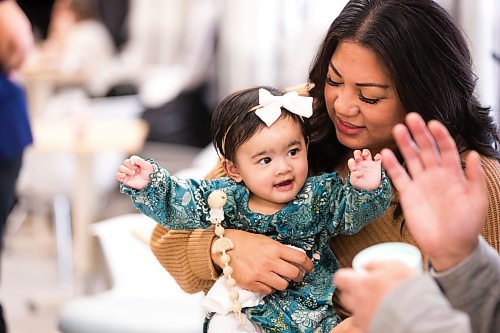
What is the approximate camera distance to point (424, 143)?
1.18 m

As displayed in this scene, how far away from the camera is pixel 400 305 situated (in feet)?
3.46

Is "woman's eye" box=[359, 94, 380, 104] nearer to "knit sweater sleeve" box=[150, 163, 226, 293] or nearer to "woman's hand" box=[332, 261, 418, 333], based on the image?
"knit sweater sleeve" box=[150, 163, 226, 293]

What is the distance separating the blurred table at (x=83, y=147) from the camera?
3.81 meters

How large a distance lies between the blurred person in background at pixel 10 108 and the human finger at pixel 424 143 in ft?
6.57

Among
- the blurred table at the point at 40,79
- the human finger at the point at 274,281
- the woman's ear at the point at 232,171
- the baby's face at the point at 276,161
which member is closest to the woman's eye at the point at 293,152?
the baby's face at the point at 276,161

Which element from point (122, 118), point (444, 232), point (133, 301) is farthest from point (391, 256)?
point (122, 118)

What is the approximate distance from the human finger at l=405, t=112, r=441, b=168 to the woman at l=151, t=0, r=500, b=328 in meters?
0.47

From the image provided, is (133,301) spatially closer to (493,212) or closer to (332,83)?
(332,83)

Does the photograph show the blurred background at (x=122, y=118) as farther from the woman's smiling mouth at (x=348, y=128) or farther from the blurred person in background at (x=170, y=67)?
the woman's smiling mouth at (x=348, y=128)

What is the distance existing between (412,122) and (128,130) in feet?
10.1

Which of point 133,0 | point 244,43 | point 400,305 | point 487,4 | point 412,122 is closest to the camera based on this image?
Answer: point 400,305

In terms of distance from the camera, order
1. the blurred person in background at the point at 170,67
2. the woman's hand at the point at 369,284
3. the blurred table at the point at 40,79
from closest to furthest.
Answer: the woman's hand at the point at 369,284 → the blurred person in background at the point at 170,67 → the blurred table at the point at 40,79

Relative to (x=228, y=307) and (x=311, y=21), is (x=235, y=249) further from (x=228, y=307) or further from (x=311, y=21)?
(x=311, y=21)

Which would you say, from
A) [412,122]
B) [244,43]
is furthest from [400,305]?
[244,43]
